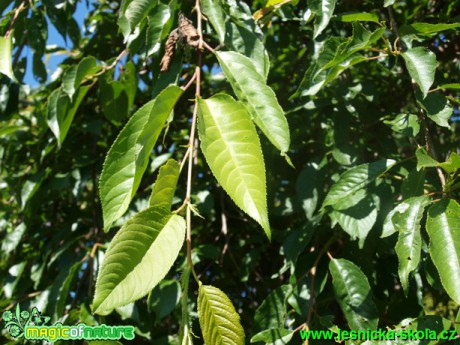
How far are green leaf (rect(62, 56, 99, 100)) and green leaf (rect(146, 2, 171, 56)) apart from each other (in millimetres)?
260

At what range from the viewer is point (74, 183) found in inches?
71.2

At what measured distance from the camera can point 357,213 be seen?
121 cm

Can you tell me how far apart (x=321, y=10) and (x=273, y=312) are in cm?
74

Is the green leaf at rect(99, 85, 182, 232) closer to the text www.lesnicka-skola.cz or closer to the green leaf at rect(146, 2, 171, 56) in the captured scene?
the green leaf at rect(146, 2, 171, 56)

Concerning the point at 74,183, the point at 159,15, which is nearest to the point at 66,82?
→ the point at 159,15

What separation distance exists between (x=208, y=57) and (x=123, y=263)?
1474 millimetres

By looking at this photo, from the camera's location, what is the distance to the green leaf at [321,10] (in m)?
1.16

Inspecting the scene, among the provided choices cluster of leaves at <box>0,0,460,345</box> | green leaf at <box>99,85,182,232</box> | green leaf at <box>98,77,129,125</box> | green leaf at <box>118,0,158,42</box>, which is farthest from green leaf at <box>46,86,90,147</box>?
green leaf at <box>99,85,182,232</box>

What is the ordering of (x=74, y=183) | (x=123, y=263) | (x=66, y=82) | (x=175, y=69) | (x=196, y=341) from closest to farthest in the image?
(x=123, y=263)
(x=175, y=69)
(x=66, y=82)
(x=196, y=341)
(x=74, y=183)

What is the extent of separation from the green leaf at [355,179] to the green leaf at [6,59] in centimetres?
77

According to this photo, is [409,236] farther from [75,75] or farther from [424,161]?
[75,75]

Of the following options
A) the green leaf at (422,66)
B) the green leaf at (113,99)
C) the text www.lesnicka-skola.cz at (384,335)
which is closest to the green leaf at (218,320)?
the text www.lesnicka-skola.cz at (384,335)

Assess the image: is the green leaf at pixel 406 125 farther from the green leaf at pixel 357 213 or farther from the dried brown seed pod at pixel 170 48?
the dried brown seed pod at pixel 170 48

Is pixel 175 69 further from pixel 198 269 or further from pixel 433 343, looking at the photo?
pixel 198 269
